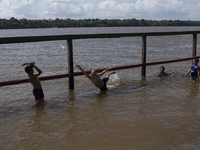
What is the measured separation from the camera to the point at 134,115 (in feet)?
13.5

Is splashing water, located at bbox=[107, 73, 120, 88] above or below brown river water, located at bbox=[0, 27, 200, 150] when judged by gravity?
above

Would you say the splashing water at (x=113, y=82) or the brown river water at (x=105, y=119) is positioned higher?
the splashing water at (x=113, y=82)

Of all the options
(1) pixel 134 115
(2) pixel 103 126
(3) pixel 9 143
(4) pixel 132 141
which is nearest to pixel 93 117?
(2) pixel 103 126

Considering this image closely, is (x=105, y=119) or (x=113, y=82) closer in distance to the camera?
(x=105, y=119)

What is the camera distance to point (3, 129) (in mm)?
3662

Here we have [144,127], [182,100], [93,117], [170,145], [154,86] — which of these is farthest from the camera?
[154,86]

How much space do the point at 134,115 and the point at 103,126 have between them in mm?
750

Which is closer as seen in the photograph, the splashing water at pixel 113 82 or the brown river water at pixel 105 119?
the brown river water at pixel 105 119

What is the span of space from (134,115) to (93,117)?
2.55ft

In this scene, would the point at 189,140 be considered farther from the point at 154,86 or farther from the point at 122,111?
the point at 154,86

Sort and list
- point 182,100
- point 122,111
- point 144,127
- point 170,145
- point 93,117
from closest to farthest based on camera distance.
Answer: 1. point 170,145
2. point 144,127
3. point 93,117
4. point 122,111
5. point 182,100

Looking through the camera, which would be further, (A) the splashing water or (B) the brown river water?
(A) the splashing water

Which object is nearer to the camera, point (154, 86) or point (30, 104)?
point (30, 104)

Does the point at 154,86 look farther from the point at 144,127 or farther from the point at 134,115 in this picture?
the point at 144,127
